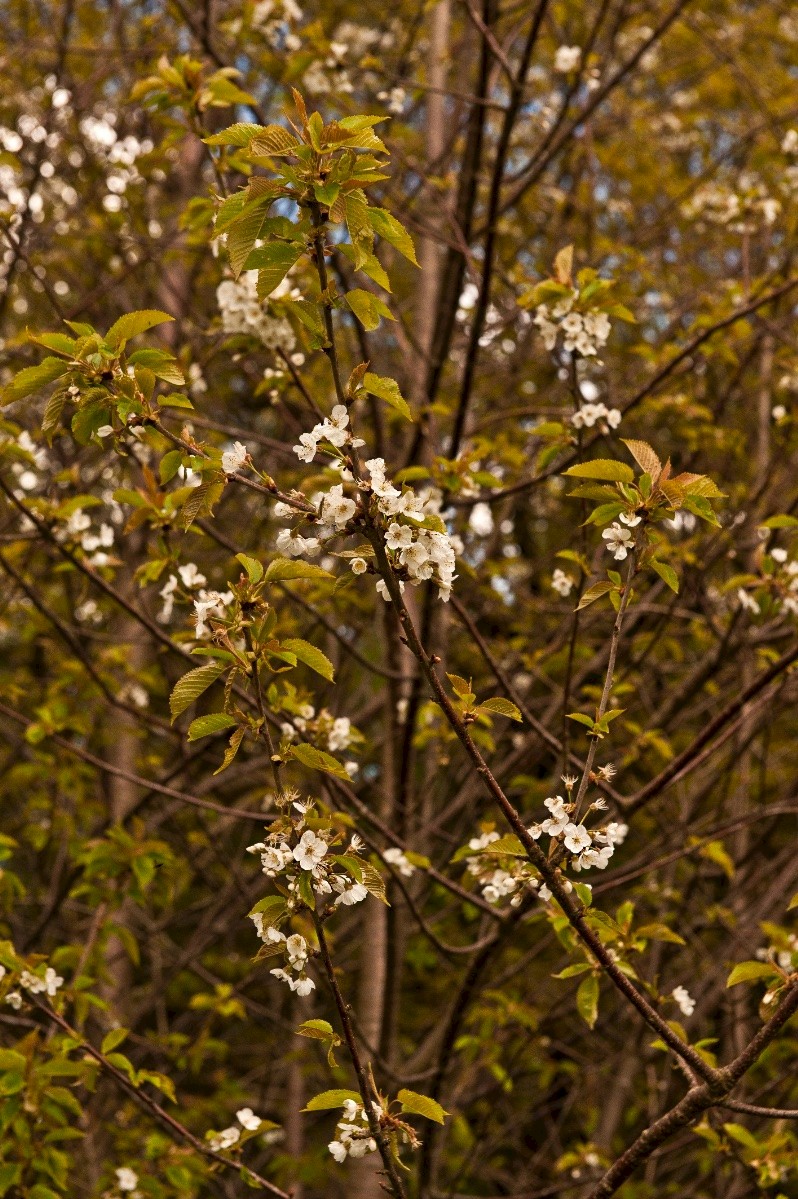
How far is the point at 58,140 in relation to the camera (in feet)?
19.9

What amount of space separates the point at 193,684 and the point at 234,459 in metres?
0.39

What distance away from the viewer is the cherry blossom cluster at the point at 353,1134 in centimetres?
192

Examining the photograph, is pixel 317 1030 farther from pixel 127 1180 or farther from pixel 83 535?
pixel 83 535

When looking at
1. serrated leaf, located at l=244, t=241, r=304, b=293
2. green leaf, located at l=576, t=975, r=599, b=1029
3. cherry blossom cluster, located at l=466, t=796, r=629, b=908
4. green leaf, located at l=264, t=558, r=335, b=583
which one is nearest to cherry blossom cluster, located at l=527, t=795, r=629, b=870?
cherry blossom cluster, located at l=466, t=796, r=629, b=908

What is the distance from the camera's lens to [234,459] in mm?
1864

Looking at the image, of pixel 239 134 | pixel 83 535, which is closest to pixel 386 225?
pixel 239 134

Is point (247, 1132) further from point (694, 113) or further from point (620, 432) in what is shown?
point (694, 113)

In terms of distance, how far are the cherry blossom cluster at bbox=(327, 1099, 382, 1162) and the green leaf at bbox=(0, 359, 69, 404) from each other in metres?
1.37

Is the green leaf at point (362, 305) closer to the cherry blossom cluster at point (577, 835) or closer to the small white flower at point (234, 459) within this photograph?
the small white flower at point (234, 459)

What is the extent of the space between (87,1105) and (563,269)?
452 cm

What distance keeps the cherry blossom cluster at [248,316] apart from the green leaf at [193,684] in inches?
56.3

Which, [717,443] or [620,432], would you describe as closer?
[717,443]

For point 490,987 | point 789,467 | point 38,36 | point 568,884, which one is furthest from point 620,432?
point 38,36

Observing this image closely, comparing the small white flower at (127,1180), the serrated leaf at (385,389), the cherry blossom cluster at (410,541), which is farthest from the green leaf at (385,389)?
the small white flower at (127,1180)
